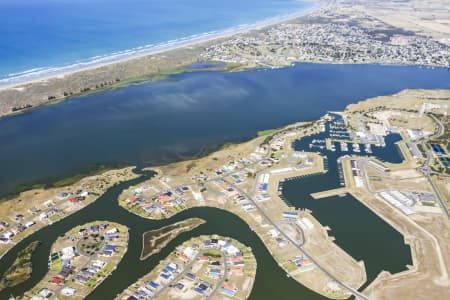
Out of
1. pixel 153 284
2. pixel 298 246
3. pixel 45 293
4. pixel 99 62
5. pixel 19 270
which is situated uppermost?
pixel 99 62

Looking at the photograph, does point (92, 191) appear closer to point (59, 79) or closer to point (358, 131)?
point (358, 131)

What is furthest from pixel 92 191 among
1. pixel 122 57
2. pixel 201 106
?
pixel 122 57

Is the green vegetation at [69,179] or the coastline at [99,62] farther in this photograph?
the coastline at [99,62]

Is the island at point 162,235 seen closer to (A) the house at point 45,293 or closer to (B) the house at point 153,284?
(B) the house at point 153,284

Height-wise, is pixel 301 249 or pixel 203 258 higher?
pixel 203 258

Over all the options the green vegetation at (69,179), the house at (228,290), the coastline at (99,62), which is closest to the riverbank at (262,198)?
the house at (228,290)

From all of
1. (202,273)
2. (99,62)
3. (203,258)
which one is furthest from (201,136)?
(99,62)

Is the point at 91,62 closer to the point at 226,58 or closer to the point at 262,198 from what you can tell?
the point at 226,58
